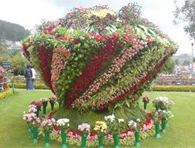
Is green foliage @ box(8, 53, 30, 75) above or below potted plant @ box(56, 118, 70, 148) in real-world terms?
above

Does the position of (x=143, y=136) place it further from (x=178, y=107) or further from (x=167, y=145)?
(x=178, y=107)

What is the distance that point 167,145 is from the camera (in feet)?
17.8

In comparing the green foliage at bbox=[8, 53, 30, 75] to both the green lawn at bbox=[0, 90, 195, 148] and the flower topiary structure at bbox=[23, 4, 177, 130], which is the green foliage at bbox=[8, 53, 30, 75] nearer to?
the green lawn at bbox=[0, 90, 195, 148]

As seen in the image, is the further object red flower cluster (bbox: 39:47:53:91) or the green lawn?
red flower cluster (bbox: 39:47:53:91)

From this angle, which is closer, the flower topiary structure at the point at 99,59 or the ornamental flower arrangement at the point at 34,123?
the flower topiary structure at the point at 99,59

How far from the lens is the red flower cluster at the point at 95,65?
5.24m

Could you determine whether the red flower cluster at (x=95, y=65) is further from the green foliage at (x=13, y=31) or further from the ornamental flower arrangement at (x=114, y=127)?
the green foliage at (x=13, y=31)

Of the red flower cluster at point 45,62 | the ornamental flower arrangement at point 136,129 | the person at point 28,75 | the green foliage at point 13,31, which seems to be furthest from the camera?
the green foliage at point 13,31

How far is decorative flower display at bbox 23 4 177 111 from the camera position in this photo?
5227 mm

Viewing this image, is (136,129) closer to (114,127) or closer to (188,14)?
(114,127)

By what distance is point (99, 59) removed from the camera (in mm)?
5297

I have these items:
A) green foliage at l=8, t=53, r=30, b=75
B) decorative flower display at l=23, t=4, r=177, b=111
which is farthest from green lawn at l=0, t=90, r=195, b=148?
green foliage at l=8, t=53, r=30, b=75

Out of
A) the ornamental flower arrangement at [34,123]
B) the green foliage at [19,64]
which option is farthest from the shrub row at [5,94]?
the green foliage at [19,64]

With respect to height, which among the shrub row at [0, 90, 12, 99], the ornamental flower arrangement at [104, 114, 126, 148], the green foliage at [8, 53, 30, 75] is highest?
the green foliage at [8, 53, 30, 75]
